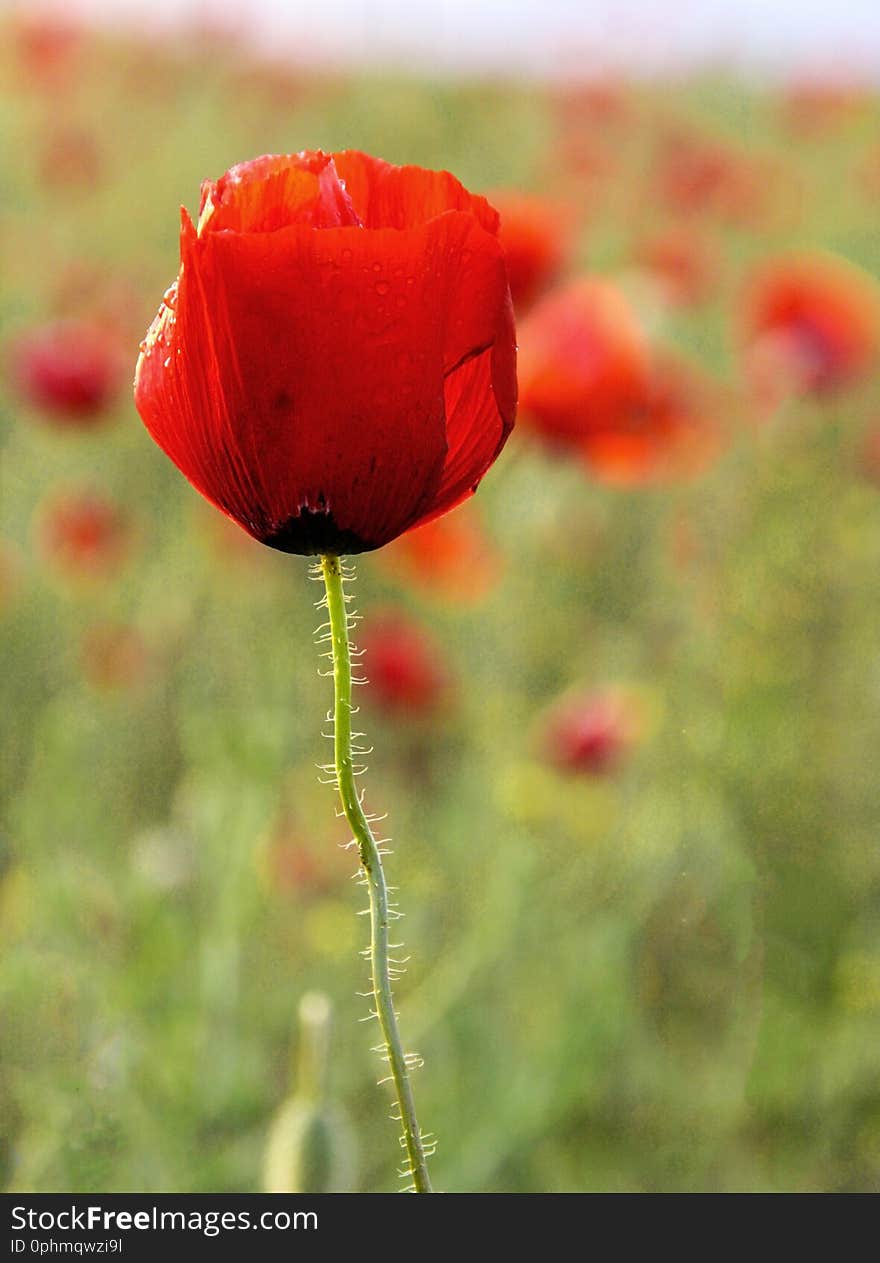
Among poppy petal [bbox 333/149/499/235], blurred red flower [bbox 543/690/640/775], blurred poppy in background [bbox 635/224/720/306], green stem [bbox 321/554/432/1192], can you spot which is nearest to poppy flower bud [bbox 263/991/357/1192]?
green stem [bbox 321/554/432/1192]

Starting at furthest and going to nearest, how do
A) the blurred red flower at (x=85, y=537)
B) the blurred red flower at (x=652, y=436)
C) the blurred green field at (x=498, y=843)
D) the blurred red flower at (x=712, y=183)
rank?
the blurred red flower at (x=712, y=183) → the blurred red flower at (x=85, y=537) → the blurred red flower at (x=652, y=436) → the blurred green field at (x=498, y=843)

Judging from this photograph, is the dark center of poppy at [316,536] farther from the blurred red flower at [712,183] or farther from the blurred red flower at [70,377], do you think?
the blurred red flower at [712,183]

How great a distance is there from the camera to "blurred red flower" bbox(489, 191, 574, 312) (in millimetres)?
2084

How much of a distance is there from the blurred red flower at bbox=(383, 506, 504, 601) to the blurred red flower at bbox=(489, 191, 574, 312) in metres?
0.37

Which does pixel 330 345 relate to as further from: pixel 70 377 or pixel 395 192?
pixel 70 377

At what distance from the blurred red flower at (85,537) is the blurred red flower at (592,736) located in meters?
0.74

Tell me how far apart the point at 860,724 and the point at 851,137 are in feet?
9.67

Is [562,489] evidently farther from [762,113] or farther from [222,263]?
[762,113]

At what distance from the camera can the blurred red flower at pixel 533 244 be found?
2.08m

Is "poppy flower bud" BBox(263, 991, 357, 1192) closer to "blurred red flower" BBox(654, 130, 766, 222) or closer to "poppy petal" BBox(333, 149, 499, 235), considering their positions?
"poppy petal" BBox(333, 149, 499, 235)

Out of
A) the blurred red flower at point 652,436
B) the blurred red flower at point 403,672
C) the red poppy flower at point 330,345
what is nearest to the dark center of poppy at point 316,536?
the red poppy flower at point 330,345

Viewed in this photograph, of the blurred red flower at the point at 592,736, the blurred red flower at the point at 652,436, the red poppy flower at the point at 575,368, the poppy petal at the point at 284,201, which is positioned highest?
the red poppy flower at the point at 575,368

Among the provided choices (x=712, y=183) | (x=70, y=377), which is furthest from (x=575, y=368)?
(x=712, y=183)
